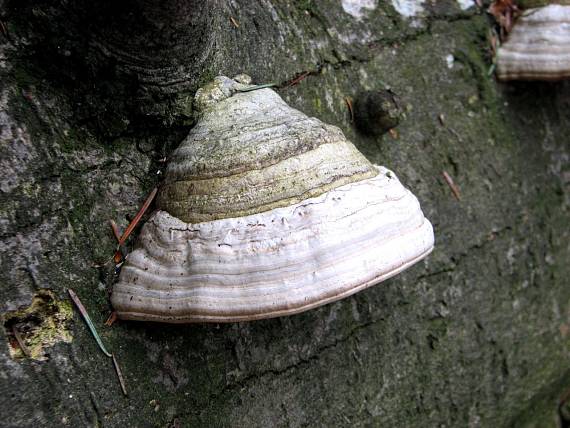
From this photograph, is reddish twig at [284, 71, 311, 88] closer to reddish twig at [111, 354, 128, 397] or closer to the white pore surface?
the white pore surface

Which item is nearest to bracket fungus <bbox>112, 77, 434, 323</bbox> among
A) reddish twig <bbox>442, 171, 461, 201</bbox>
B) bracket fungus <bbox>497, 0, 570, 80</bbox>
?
reddish twig <bbox>442, 171, 461, 201</bbox>

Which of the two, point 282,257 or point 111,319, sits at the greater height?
point 282,257

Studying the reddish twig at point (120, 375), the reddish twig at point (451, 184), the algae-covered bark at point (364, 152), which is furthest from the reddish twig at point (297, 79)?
the reddish twig at point (120, 375)

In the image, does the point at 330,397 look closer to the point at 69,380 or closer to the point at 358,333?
the point at 358,333

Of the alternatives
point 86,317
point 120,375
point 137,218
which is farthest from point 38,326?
point 137,218

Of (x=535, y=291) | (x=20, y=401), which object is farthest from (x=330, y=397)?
(x=535, y=291)

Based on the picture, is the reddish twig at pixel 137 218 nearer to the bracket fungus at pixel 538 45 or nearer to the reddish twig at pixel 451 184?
the reddish twig at pixel 451 184

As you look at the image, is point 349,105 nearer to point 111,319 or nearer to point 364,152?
point 364,152
